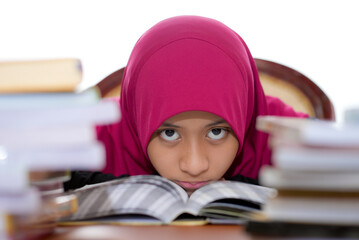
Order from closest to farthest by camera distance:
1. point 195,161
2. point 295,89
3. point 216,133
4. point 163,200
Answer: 1. point 163,200
2. point 195,161
3. point 216,133
4. point 295,89

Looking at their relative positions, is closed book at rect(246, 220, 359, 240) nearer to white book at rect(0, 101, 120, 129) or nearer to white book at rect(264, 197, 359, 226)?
white book at rect(264, 197, 359, 226)

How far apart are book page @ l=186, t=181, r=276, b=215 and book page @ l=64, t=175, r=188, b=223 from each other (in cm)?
2

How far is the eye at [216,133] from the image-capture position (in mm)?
984

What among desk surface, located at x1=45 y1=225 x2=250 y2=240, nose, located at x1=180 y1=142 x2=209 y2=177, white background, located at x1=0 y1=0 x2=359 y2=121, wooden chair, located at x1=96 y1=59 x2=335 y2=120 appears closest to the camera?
desk surface, located at x1=45 y1=225 x2=250 y2=240

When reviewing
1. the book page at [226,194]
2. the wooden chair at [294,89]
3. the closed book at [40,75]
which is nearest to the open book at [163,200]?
the book page at [226,194]

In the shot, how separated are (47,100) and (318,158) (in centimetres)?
27

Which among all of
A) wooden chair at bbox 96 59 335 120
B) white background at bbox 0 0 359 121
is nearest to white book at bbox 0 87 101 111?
wooden chair at bbox 96 59 335 120

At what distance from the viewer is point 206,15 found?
85.2 inches

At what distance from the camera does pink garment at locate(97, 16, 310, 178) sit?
96cm

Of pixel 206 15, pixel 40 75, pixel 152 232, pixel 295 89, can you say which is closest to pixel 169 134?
pixel 152 232

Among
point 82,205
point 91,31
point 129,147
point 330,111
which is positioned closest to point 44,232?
point 82,205

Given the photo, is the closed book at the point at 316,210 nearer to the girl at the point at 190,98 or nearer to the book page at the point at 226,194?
the book page at the point at 226,194

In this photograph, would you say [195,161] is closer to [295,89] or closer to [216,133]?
[216,133]

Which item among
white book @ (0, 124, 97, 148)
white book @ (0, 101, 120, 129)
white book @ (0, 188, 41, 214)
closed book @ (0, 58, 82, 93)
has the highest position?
closed book @ (0, 58, 82, 93)
